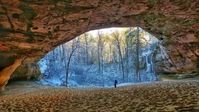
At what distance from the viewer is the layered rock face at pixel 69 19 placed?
1739 cm

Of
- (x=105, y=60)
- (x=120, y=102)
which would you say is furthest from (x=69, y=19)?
(x=105, y=60)

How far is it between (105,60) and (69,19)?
44.1 meters

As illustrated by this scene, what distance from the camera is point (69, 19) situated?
19.5 metres

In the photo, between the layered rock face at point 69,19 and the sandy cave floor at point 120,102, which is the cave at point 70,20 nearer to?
the layered rock face at point 69,19

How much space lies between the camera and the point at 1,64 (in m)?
22.5

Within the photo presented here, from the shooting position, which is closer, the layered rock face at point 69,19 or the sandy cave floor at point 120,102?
the sandy cave floor at point 120,102

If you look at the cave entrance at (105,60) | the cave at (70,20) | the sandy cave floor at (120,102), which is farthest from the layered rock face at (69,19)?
the cave entrance at (105,60)

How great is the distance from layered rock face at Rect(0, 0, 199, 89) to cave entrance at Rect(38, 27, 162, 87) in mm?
18737

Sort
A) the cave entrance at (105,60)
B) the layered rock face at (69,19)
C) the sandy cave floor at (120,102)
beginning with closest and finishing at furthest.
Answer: the sandy cave floor at (120,102) → the layered rock face at (69,19) → the cave entrance at (105,60)

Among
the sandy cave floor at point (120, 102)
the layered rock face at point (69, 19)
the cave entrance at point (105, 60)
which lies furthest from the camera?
the cave entrance at point (105, 60)

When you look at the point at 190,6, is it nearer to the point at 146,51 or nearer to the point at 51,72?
the point at 51,72

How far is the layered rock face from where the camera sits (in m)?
17.4

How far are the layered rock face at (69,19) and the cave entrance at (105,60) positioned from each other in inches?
738

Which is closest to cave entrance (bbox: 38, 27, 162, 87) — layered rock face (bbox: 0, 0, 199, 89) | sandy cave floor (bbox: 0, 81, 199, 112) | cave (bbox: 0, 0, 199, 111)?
cave (bbox: 0, 0, 199, 111)
